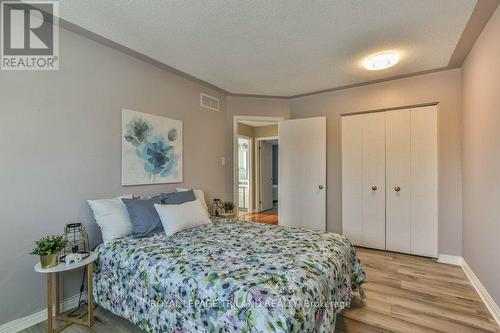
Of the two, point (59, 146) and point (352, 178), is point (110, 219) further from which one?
point (352, 178)

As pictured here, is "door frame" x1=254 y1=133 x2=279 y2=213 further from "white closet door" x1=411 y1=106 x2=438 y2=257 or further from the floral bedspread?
the floral bedspread

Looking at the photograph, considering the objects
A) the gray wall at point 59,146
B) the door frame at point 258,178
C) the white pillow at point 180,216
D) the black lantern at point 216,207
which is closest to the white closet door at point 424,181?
the black lantern at point 216,207

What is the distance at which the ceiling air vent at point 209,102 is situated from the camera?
146 inches

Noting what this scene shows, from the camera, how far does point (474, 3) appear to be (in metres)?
1.89

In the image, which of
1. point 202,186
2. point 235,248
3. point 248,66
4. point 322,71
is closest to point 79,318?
point 235,248

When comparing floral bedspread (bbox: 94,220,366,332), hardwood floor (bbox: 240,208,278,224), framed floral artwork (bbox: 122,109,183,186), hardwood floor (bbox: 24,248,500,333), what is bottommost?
hardwood floor (bbox: 24,248,500,333)

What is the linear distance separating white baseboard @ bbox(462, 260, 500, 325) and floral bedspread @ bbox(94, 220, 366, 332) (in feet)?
3.32

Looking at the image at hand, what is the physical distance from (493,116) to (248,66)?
94.6 inches

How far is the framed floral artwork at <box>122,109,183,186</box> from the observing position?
2662 millimetres

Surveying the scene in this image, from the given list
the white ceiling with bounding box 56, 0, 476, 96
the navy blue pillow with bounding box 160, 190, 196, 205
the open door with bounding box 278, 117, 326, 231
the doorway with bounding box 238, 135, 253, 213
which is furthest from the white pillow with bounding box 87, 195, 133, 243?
the doorway with bounding box 238, 135, 253, 213


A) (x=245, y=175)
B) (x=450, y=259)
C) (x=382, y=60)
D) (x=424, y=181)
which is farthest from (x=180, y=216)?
(x=245, y=175)

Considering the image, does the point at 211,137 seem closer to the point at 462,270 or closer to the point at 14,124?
the point at 14,124

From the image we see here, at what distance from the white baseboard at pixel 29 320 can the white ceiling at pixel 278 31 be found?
2.43m

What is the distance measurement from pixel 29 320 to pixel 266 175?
5.64 m
